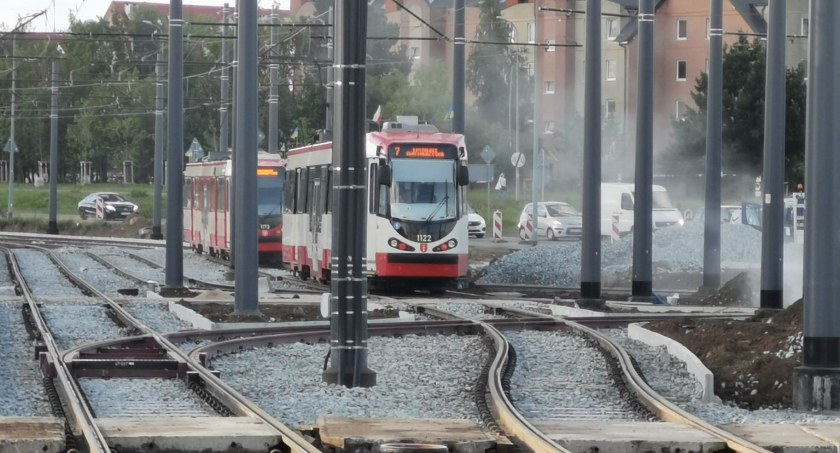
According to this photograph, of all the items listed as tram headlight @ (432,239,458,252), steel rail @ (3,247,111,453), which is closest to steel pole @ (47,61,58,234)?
tram headlight @ (432,239,458,252)

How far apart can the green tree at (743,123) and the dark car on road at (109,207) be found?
2844cm

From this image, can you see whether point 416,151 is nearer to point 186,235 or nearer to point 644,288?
point 644,288

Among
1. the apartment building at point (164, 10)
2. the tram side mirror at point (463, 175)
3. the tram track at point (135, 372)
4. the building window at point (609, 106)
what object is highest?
the apartment building at point (164, 10)

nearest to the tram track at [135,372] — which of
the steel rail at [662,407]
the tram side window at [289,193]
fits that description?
the steel rail at [662,407]

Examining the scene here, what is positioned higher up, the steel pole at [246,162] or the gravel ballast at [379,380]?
the steel pole at [246,162]

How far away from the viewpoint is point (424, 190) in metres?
30.3

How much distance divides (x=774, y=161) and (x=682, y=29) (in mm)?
54278

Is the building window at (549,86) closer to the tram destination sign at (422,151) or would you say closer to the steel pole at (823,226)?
the tram destination sign at (422,151)

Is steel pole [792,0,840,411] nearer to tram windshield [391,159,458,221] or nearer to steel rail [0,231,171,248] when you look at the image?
tram windshield [391,159,458,221]

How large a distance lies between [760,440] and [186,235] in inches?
1748

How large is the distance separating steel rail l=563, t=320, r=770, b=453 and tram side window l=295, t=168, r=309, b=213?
52.3 feet

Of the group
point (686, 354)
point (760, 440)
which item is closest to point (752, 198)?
point (686, 354)

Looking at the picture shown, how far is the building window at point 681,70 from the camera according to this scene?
77.6m

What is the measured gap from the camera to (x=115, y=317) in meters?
22.4
